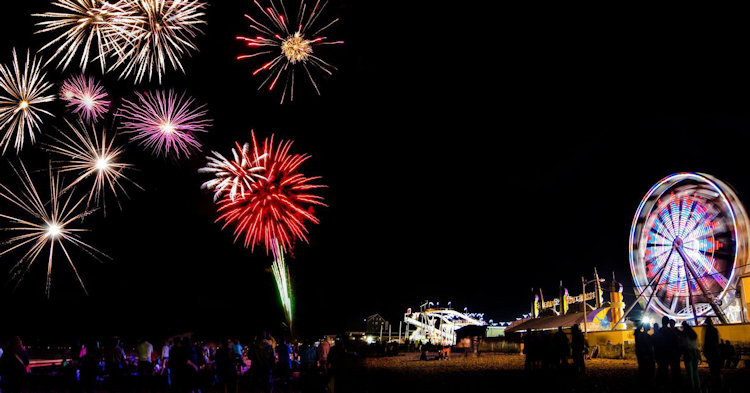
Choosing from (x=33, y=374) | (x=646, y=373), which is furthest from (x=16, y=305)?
(x=646, y=373)

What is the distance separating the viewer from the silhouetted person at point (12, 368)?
11758 millimetres

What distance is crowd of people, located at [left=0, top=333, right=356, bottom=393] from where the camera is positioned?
1188 cm

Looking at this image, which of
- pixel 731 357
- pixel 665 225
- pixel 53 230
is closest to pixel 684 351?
pixel 731 357

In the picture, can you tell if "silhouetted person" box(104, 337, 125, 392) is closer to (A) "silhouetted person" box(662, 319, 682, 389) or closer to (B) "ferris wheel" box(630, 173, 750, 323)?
(A) "silhouetted person" box(662, 319, 682, 389)

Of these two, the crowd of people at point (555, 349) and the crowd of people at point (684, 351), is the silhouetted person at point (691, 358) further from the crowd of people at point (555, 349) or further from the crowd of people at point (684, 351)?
the crowd of people at point (555, 349)

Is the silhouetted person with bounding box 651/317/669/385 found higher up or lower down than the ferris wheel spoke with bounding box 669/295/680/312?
lower down

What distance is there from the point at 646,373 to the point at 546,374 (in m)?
5.41

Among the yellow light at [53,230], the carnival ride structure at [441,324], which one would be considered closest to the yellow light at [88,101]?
the yellow light at [53,230]

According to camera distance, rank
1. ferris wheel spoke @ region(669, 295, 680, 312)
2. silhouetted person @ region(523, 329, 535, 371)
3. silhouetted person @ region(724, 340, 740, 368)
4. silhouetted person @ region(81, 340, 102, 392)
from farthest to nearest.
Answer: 1. ferris wheel spoke @ region(669, 295, 680, 312)
2. silhouetted person @ region(724, 340, 740, 368)
3. silhouetted person @ region(523, 329, 535, 371)
4. silhouetted person @ region(81, 340, 102, 392)

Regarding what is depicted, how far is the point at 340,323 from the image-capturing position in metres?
141

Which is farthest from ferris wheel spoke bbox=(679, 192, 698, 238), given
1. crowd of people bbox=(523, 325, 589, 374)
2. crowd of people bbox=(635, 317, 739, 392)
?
crowd of people bbox=(635, 317, 739, 392)

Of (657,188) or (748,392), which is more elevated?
(657,188)

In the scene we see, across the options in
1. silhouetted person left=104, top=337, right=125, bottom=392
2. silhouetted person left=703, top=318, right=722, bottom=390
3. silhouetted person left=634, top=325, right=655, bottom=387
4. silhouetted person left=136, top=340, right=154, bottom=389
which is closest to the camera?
silhouetted person left=703, top=318, right=722, bottom=390

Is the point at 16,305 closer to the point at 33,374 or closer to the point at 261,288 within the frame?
the point at 261,288
